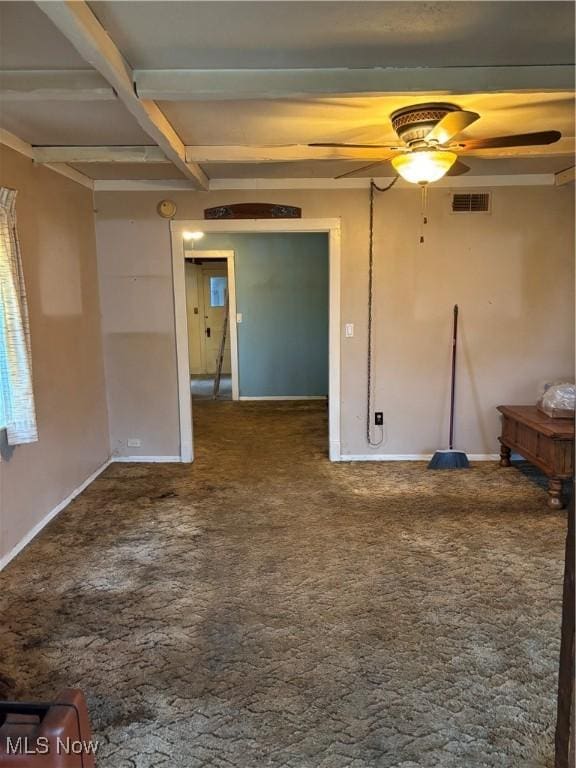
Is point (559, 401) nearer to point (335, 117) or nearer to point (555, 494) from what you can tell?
point (555, 494)

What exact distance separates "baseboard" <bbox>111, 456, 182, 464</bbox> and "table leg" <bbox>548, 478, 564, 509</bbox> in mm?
2929

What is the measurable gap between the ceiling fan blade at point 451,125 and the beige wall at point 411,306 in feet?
6.31

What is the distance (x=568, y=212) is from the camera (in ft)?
14.1

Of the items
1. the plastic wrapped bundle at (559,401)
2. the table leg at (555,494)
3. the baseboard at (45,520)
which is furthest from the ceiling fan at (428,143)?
the baseboard at (45,520)

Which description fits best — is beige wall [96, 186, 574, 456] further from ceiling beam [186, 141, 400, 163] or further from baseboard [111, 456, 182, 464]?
ceiling beam [186, 141, 400, 163]

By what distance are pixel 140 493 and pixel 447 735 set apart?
276 cm

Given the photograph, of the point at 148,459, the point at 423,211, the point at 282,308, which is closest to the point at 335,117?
the point at 423,211

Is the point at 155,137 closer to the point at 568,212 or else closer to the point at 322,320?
the point at 568,212

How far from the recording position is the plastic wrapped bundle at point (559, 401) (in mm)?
3795

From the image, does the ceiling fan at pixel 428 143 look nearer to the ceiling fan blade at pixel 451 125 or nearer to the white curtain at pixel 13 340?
the ceiling fan blade at pixel 451 125

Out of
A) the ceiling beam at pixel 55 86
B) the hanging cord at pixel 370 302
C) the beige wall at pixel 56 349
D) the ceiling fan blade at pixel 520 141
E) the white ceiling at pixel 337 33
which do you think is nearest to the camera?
the white ceiling at pixel 337 33

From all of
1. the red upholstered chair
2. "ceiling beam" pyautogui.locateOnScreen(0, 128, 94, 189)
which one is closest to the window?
"ceiling beam" pyautogui.locateOnScreen(0, 128, 94, 189)

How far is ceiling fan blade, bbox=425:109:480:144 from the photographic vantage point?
7.04 ft

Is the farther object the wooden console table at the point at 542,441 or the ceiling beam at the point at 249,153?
the wooden console table at the point at 542,441
